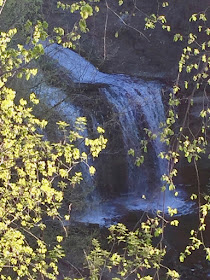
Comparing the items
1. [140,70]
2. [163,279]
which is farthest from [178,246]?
[140,70]

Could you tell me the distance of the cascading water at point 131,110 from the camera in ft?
34.1

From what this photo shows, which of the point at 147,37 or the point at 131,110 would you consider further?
the point at 147,37

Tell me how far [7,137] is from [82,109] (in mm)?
6054

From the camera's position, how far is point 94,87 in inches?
426

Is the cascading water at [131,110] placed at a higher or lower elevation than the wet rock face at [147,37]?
lower

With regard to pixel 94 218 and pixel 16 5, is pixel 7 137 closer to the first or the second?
pixel 16 5

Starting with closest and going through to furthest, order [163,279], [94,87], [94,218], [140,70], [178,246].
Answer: [163,279] < [178,246] < [94,218] < [94,87] < [140,70]

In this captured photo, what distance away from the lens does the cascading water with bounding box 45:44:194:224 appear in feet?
34.1

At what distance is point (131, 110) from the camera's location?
36.8 ft

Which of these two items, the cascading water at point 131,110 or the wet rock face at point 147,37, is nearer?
the cascading water at point 131,110

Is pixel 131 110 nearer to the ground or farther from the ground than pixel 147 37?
nearer to the ground

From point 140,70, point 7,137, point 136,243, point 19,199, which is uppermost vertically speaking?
point 140,70

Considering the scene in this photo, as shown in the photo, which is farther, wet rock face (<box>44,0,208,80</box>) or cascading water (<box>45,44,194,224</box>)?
wet rock face (<box>44,0,208,80</box>)

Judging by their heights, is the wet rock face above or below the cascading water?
above
